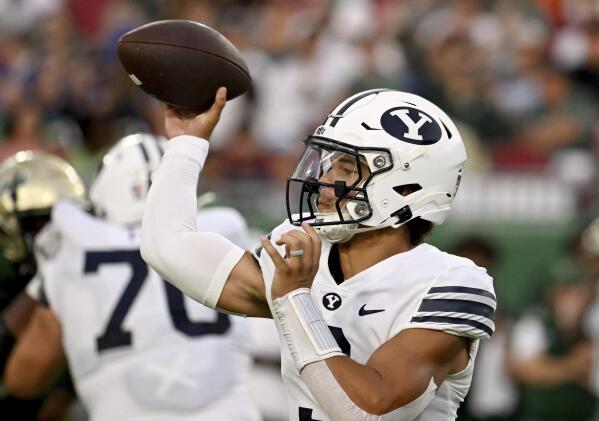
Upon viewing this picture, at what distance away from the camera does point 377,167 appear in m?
3.11

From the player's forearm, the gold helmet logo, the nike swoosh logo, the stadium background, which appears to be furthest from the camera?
the stadium background

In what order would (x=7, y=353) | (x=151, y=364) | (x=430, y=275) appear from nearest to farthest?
1. (x=430, y=275)
2. (x=151, y=364)
3. (x=7, y=353)


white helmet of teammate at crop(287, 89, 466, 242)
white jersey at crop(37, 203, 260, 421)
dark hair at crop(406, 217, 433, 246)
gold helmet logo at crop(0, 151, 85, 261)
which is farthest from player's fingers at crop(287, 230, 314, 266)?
gold helmet logo at crop(0, 151, 85, 261)

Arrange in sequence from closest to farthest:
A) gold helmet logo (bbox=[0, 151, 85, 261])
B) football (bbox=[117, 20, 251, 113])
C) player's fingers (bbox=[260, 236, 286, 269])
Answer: player's fingers (bbox=[260, 236, 286, 269]), football (bbox=[117, 20, 251, 113]), gold helmet logo (bbox=[0, 151, 85, 261])

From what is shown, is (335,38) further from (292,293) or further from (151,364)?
(292,293)

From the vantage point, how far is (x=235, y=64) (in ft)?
11.0

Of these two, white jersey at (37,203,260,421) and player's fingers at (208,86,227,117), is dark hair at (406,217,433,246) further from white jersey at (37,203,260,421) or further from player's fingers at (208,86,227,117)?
white jersey at (37,203,260,421)

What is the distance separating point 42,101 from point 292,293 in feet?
23.9

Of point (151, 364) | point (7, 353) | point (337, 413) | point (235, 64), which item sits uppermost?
point (235, 64)

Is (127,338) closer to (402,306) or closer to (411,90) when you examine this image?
(402,306)

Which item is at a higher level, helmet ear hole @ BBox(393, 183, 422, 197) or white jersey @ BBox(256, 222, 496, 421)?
helmet ear hole @ BBox(393, 183, 422, 197)

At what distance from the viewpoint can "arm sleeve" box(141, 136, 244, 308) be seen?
315cm

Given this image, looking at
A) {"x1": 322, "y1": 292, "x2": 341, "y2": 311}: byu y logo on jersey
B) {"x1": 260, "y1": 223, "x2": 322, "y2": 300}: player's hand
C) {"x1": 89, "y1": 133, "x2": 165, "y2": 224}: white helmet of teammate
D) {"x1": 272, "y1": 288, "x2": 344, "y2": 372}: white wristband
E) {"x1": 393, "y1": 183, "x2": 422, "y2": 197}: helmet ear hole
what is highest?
{"x1": 393, "y1": 183, "x2": 422, "y2": 197}: helmet ear hole

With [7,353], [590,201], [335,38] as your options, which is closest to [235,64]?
[7,353]
